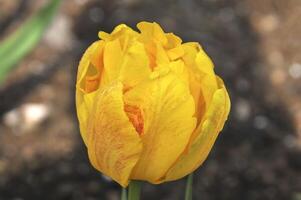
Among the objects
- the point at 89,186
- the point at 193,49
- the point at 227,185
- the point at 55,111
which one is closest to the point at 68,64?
the point at 55,111

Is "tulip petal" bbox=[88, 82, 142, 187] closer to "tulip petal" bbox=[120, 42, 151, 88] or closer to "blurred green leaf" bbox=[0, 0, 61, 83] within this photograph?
"tulip petal" bbox=[120, 42, 151, 88]

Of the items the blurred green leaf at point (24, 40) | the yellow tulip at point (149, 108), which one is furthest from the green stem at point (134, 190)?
the blurred green leaf at point (24, 40)

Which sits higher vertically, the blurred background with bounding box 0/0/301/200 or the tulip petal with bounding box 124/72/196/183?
the tulip petal with bounding box 124/72/196/183

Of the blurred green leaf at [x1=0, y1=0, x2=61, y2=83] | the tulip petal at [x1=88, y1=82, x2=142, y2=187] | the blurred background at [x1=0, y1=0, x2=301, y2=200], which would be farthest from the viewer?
the blurred background at [x1=0, y1=0, x2=301, y2=200]

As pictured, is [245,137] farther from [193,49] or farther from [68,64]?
[193,49]

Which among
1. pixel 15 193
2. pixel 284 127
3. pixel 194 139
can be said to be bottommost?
pixel 284 127

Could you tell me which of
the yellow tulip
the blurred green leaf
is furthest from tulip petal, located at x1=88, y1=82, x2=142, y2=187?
the blurred green leaf
